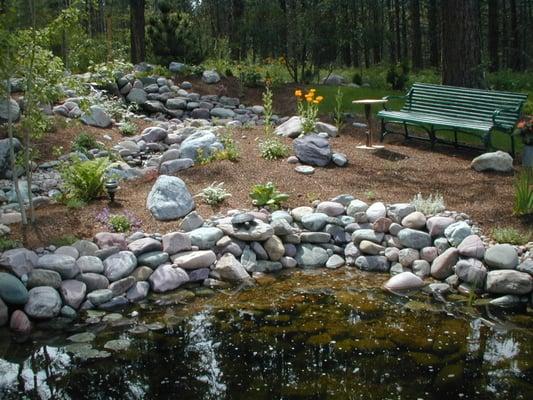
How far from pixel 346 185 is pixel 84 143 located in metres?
4.19

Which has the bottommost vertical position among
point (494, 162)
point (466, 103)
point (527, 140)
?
point (494, 162)

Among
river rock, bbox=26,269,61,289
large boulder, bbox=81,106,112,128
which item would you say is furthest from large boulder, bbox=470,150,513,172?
large boulder, bbox=81,106,112,128

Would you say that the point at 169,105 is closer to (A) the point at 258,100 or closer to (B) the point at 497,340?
(A) the point at 258,100

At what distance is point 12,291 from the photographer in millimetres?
5535

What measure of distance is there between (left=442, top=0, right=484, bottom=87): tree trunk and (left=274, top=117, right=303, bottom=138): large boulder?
2972 millimetres

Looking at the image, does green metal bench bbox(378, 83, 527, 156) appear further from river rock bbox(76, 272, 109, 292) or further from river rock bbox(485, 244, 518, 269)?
river rock bbox(76, 272, 109, 292)

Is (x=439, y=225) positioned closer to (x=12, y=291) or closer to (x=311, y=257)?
(x=311, y=257)

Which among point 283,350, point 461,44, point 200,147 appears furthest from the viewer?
point 461,44

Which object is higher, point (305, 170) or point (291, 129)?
point (291, 129)

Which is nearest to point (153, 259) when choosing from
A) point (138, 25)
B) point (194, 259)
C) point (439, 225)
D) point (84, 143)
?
point (194, 259)

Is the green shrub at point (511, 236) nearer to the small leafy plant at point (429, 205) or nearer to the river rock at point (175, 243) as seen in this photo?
the small leafy plant at point (429, 205)

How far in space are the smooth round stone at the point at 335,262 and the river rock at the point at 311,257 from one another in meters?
0.06

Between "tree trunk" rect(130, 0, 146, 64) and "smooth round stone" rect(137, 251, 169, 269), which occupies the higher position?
"tree trunk" rect(130, 0, 146, 64)

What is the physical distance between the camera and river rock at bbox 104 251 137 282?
6.11 m
